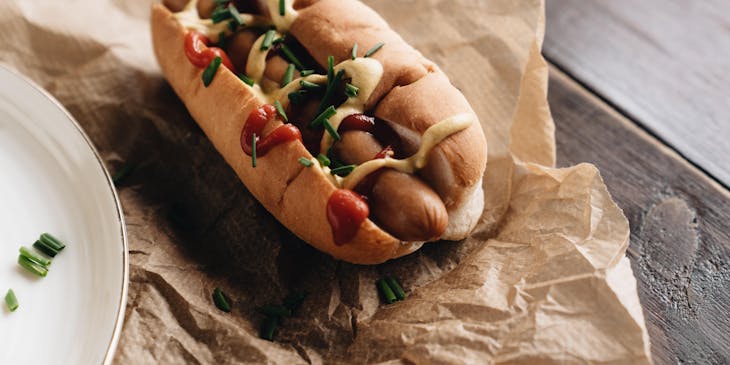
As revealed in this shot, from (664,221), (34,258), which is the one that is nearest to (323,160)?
(34,258)

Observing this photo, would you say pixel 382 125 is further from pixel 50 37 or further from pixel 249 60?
pixel 50 37

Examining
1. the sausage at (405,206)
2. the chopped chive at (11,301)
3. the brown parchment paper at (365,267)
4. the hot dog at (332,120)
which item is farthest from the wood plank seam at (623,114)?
the chopped chive at (11,301)

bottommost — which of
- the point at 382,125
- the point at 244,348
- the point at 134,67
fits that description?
the point at 244,348

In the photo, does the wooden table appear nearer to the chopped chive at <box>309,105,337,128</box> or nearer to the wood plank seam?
the wood plank seam

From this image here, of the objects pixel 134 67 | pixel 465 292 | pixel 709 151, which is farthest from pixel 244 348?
pixel 709 151

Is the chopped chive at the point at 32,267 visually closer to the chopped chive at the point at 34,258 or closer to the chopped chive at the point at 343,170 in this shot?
the chopped chive at the point at 34,258

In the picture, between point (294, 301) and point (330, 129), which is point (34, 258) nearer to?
point (294, 301)
